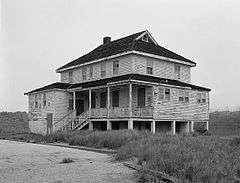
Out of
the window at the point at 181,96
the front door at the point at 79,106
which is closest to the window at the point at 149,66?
the window at the point at 181,96

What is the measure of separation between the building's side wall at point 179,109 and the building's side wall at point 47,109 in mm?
9677

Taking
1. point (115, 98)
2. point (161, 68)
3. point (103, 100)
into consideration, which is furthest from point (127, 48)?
point (103, 100)

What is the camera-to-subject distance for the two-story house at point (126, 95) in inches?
1179

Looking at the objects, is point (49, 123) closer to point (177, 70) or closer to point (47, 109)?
point (47, 109)

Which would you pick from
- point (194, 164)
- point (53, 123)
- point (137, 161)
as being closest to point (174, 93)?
point (53, 123)

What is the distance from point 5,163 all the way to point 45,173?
9.24 ft

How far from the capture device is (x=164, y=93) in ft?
101

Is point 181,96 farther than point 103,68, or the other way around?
point 103,68

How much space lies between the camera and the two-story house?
2994cm

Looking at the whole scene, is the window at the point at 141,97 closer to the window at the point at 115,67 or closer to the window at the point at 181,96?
the window at the point at 115,67

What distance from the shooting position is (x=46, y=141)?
87.1 ft

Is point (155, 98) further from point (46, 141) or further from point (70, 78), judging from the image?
point (70, 78)

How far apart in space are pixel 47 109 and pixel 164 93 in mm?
11725

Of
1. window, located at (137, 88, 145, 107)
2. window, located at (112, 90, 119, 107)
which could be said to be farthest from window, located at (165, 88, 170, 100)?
window, located at (112, 90, 119, 107)
